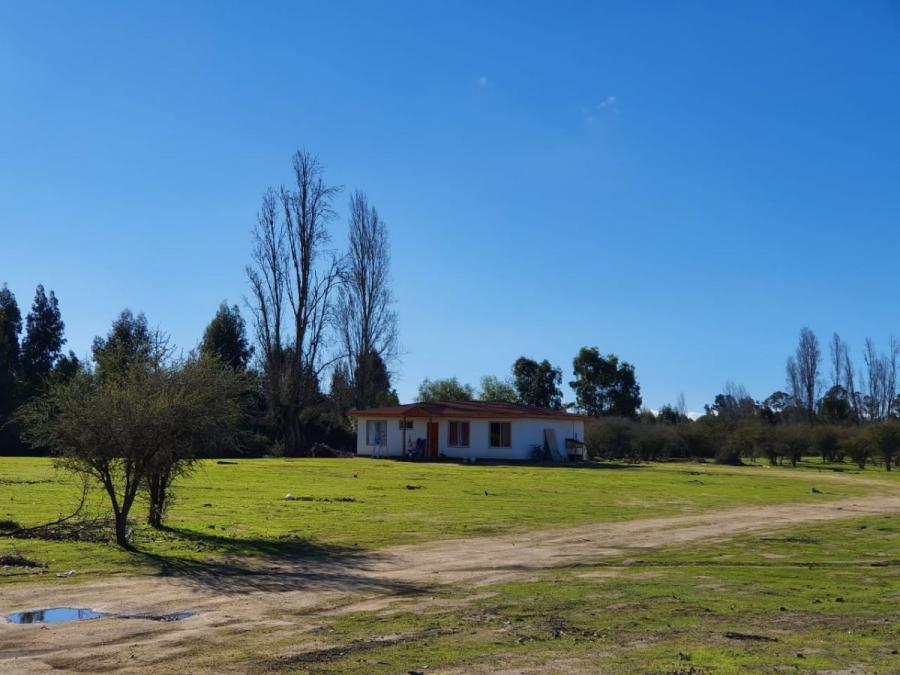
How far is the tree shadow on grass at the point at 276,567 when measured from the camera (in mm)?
11953

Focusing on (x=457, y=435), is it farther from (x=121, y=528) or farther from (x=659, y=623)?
(x=659, y=623)

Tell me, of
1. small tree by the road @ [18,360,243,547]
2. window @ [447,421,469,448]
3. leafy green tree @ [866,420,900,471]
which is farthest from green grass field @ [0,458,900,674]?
leafy green tree @ [866,420,900,471]

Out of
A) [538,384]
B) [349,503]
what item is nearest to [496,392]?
[538,384]

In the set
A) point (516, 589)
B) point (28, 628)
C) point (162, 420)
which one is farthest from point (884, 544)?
point (28, 628)

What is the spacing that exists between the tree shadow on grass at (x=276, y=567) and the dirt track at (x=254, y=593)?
0.08 feet

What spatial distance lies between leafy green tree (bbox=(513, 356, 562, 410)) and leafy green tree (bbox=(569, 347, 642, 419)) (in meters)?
2.71

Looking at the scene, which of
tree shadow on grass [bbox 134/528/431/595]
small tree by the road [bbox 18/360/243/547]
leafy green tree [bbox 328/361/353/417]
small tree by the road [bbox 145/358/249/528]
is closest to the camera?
tree shadow on grass [bbox 134/528/431/595]

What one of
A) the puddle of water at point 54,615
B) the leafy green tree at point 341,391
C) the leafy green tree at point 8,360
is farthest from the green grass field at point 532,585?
the leafy green tree at point 341,391

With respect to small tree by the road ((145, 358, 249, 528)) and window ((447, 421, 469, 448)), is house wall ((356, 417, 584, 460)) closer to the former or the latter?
window ((447, 421, 469, 448))

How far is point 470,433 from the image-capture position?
50.1 metres

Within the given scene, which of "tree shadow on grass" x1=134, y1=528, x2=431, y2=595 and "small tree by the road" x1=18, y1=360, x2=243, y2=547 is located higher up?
"small tree by the road" x1=18, y1=360, x2=243, y2=547

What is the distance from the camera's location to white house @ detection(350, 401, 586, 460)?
4972 cm

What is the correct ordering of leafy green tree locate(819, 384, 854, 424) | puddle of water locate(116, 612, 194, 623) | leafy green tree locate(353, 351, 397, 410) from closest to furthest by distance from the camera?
puddle of water locate(116, 612, 194, 623) → leafy green tree locate(353, 351, 397, 410) → leafy green tree locate(819, 384, 854, 424)

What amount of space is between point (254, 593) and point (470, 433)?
38.9 meters
